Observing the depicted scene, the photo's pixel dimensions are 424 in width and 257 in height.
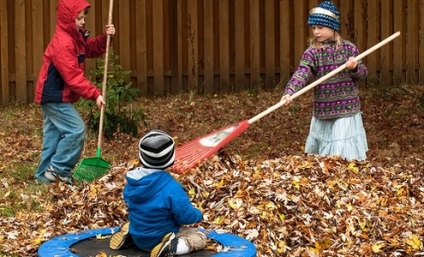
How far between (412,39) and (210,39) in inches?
115

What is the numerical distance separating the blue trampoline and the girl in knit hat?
2.31 metres

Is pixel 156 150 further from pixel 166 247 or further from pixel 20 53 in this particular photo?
pixel 20 53

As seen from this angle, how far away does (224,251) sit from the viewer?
4.82 m

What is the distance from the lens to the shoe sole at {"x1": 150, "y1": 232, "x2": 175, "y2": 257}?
4.62 m

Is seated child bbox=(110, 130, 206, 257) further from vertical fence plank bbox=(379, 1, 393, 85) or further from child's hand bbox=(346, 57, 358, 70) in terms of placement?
vertical fence plank bbox=(379, 1, 393, 85)

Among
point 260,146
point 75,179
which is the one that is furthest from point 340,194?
point 260,146

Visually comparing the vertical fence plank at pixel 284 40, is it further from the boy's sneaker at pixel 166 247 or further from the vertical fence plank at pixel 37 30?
the boy's sneaker at pixel 166 247

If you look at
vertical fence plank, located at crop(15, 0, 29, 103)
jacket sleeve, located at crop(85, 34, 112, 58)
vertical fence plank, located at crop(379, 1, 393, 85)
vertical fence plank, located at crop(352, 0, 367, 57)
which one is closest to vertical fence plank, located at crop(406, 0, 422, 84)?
vertical fence plank, located at crop(379, 1, 393, 85)

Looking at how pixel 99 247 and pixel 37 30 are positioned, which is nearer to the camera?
pixel 99 247

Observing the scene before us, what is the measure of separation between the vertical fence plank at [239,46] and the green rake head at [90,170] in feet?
17.2

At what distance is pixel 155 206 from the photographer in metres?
4.71

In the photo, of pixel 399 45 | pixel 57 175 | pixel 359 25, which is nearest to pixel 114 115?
pixel 57 175

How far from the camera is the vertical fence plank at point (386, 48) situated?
12.6 m

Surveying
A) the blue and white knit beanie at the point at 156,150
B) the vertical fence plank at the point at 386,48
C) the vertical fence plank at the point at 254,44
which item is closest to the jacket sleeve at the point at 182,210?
the blue and white knit beanie at the point at 156,150
